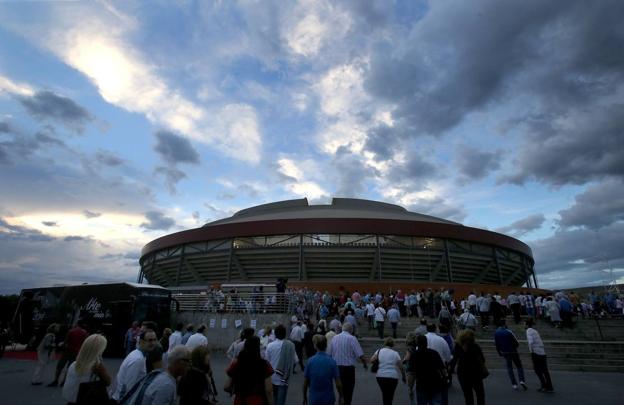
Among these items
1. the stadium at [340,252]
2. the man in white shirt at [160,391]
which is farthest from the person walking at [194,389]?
the stadium at [340,252]

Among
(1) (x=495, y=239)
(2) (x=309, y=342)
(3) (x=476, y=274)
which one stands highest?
(1) (x=495, y=239)

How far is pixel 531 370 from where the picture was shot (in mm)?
10797

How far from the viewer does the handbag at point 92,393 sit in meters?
3.50

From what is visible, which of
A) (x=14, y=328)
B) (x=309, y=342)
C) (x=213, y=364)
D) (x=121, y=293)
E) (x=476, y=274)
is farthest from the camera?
(x=476, y=274)

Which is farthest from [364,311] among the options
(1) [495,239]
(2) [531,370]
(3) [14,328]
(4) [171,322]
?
(1) [495,239]

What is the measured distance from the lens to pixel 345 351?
563cm

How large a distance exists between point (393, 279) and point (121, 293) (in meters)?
19.4

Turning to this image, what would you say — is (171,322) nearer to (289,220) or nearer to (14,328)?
(14,328)

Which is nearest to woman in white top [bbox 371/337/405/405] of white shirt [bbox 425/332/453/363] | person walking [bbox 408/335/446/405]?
person walking [bbox 408/335/446/405]

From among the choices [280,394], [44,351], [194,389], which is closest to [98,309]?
[44,351]

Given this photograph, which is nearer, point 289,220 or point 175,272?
point 289,220

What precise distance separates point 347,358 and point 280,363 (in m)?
1.09

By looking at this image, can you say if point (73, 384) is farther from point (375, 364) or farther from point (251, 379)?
point (375, 364)

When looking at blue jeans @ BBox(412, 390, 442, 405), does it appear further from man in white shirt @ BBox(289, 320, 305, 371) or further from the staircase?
the staircase
